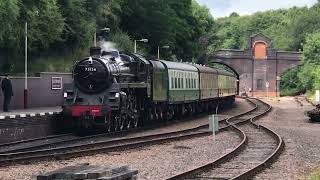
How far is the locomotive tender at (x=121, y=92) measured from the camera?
23594 mm

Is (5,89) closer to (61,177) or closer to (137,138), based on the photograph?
(137,138)

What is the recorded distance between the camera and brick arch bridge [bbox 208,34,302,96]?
4158 inches

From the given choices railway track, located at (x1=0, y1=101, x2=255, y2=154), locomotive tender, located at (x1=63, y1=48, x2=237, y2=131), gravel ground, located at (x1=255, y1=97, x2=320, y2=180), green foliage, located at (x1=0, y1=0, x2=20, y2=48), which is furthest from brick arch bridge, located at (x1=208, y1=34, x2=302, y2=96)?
railway track, located at (x1=0, y1=101, x2=255, y2=154)

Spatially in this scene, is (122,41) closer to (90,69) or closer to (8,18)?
(8,18)

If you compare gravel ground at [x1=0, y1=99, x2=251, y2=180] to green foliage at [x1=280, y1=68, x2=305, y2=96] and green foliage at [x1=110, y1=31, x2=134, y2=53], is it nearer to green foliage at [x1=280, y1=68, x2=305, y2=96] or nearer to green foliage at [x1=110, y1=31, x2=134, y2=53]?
green foliage at [x1=110, y1=31, x2=134, y2=53]

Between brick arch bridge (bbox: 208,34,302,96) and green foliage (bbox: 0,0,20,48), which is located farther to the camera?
brick arch bridge (bbox: 208,34,302,96)

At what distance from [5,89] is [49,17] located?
9143 mm

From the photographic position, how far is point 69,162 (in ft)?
49.6

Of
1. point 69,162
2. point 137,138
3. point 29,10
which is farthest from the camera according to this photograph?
point 29,10

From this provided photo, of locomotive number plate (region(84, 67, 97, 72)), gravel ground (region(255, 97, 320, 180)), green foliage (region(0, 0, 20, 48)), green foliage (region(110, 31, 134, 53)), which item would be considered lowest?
gravel ground (region(255, 97, 320, 180))

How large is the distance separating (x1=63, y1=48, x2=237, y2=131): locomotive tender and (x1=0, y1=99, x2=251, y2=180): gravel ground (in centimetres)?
409

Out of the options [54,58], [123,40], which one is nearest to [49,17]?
[54,58]

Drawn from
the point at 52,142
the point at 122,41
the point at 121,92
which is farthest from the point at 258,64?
the point at 52,142

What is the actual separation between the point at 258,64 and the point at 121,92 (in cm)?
8598
